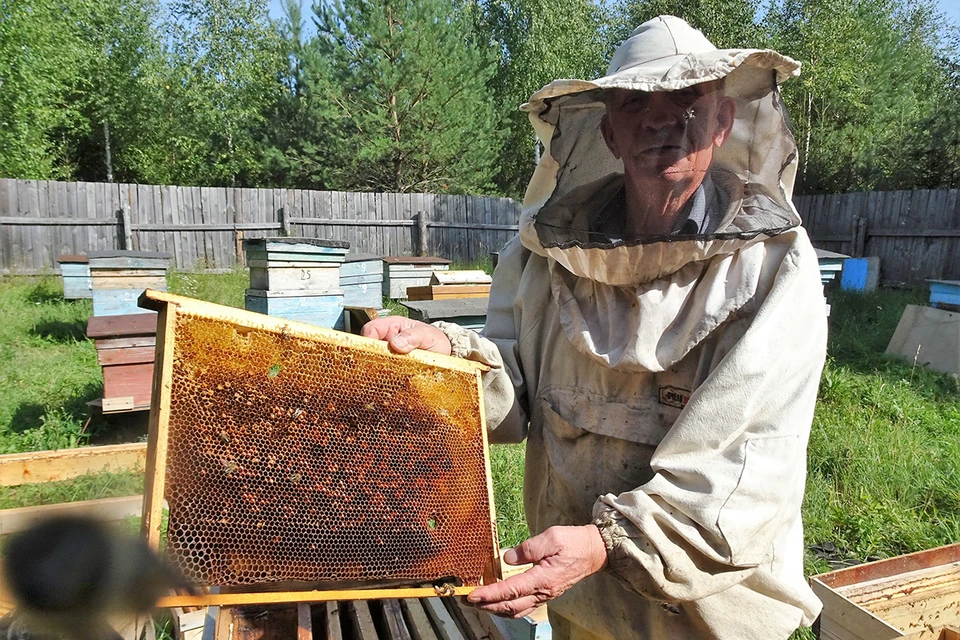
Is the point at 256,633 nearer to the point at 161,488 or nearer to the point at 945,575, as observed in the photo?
the point at 161,488

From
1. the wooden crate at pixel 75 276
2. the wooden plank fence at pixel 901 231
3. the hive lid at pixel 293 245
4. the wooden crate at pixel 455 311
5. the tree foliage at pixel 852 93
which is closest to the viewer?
the wooden crate at pixel 455 311

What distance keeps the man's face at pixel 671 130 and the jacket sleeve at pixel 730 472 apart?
0.38 metres

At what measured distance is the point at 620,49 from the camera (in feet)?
5.85

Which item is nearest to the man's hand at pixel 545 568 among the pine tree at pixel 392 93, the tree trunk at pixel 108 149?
the pine tree at pixel 392 93

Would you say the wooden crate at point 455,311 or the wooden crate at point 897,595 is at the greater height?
the wooden crate at point 455,311

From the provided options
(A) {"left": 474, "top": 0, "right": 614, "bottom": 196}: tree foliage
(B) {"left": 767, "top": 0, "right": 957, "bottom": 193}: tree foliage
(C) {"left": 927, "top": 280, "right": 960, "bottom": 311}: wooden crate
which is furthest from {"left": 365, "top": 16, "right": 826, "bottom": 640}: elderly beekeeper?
(A) {"left": 474, "top": 0, "right": 614, "bottom": 196}: tree foliage

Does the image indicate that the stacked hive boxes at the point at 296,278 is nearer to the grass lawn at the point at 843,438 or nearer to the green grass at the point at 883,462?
the grass lawn at the point at 843,438

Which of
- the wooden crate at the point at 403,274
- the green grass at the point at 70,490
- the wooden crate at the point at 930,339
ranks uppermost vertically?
the wooden crate at the point at 403,274

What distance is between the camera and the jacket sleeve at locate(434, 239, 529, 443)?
72.1 inches

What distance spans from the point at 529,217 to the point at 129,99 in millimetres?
29538

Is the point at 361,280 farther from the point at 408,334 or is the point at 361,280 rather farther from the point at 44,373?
the point at 408,334

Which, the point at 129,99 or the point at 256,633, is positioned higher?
the point at 129,99

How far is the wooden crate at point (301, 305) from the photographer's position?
6.45 metres

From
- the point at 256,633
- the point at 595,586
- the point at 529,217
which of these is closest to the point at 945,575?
the point at 595,586
